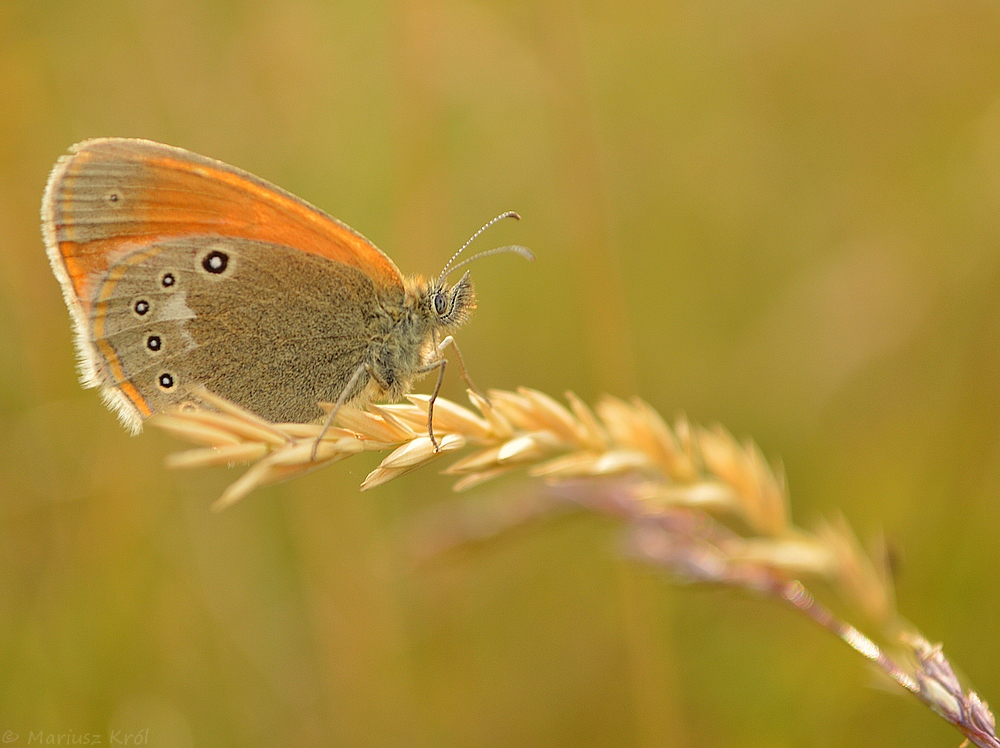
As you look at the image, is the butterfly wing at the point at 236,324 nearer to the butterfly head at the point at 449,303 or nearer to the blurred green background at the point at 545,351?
the butterfly head at the point at 449,303

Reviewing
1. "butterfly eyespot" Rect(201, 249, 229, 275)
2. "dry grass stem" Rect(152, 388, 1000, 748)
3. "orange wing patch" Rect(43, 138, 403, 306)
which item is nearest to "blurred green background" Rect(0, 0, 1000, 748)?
"dry grass stem" Rect(152, 388, 1000, 748)

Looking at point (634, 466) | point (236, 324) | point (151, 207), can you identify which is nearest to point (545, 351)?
point (236, 324)

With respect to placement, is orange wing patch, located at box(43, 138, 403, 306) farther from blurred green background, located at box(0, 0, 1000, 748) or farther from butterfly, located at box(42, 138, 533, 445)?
blurred green background, located at box(0, 0, 1000, 748)

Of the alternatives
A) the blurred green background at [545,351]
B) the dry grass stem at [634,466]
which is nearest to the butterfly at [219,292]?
the blurred green background at [545,351]

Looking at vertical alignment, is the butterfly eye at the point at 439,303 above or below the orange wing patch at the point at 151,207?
below

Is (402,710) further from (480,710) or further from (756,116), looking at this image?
(756,116)

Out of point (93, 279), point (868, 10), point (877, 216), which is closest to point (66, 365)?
point (93, 279)
